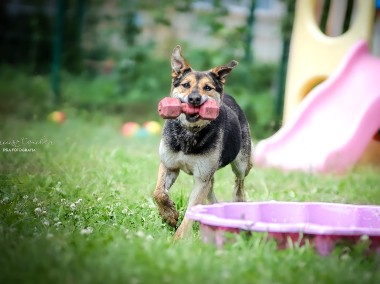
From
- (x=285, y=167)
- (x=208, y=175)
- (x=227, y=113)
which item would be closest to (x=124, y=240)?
(x=208, y=175)

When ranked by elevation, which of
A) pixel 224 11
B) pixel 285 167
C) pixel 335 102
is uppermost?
pixel 224 11

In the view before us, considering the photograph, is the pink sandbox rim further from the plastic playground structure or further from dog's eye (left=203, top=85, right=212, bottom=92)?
the plastic playground structure

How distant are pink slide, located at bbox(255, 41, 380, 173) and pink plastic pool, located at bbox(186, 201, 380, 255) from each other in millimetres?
3076

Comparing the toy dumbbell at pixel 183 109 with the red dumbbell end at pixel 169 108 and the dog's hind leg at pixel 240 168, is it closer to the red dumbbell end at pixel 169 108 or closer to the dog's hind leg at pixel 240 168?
the red dumbbell end at pixel 169 108

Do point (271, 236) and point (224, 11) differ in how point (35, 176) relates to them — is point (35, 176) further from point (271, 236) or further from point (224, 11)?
point (224, 11)

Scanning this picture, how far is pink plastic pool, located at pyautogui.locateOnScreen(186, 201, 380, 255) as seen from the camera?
4.37 metres

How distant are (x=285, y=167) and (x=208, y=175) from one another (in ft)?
11.0

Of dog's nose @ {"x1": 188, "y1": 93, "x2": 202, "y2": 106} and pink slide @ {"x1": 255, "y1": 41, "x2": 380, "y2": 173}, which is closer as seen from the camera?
dog's nose @ {"x1": 188, "y1": 93, "x2": 202, "y2": 106}

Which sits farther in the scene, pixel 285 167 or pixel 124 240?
pixel 285 167

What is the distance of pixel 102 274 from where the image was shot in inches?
140

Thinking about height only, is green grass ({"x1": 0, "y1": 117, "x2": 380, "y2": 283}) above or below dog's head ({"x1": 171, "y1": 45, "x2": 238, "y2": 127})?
below

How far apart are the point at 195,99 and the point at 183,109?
11cm

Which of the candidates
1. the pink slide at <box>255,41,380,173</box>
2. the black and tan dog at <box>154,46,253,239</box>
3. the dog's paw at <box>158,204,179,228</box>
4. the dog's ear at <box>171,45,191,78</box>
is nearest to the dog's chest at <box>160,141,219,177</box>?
the black and tan dog at <box>154,46,253,239</box>

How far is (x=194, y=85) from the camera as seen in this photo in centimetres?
545
